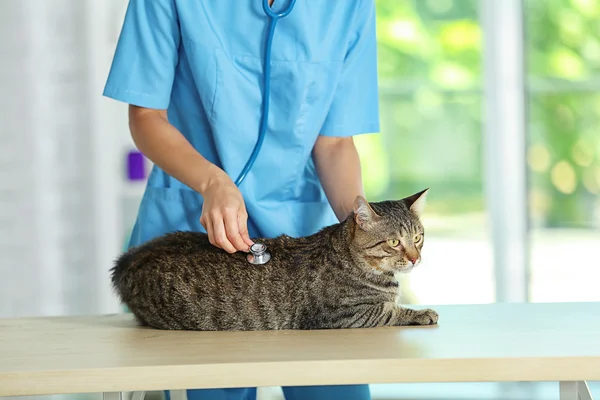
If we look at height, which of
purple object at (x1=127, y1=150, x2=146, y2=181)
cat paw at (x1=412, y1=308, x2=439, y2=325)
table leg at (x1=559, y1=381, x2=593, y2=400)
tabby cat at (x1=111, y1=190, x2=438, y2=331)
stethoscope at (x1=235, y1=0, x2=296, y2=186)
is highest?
stethoscope at (x1=235, y1=0, x2=296, y2=186)

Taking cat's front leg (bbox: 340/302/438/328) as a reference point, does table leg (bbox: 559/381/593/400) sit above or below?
below

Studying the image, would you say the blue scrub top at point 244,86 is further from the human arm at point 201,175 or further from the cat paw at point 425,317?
the cat paw at point 425,317

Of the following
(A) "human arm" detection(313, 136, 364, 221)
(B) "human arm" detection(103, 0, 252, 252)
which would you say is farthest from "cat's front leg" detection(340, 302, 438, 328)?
(B) "human arm" detection(103, 0, 252, 252)

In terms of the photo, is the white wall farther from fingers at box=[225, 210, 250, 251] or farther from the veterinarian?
fingers at box=[225, 210, 250, 251]

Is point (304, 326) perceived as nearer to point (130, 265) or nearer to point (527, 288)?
point (130, 265)

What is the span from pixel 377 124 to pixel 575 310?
57cm

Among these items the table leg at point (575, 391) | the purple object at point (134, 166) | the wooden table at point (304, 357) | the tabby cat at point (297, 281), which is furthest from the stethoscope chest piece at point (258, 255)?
the purple object at point (134, 166)

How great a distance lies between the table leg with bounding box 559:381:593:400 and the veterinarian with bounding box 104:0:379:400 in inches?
14.1

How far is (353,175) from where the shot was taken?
1516mm

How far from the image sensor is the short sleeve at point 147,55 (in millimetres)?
1416

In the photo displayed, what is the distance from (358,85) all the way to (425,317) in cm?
55

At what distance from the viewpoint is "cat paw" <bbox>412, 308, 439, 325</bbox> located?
1261 millimetres

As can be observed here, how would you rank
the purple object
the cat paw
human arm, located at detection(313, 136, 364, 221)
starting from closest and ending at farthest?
the cat paw < human arm, located at detection(313, 136, 364, 221) < the purple object

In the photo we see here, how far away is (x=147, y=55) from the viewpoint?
4.71ft
